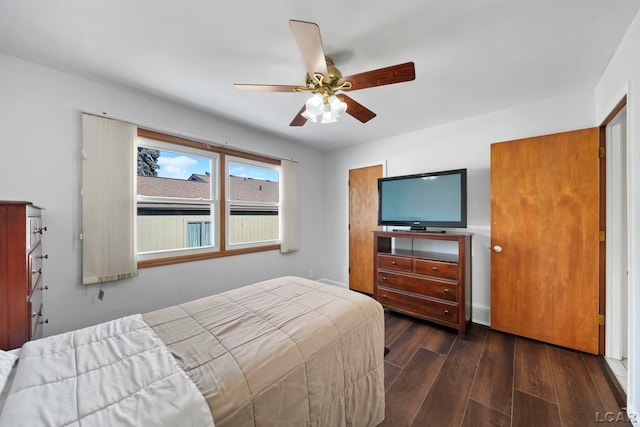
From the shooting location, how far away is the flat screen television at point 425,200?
8.55ft

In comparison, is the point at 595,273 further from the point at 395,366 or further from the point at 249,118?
the point at 249,118

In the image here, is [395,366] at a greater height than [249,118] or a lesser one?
lesser

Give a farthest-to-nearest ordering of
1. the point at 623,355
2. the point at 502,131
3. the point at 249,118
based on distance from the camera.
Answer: the point at 249,118, the point at 502,131, the point at 623,355

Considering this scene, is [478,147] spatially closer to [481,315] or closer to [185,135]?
[481,315]

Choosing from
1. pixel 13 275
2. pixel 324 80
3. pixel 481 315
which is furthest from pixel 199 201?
pixel 481 315

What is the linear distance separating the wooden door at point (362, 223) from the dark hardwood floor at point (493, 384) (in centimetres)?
139

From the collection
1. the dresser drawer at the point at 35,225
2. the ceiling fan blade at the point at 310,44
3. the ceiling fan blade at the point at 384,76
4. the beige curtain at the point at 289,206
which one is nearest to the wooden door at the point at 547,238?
the ceiling fan blade at the point at 384,76

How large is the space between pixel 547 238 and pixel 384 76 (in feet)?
7.09

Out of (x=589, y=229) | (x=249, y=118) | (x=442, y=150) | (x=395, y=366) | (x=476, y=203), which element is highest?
(x=249, y=118)

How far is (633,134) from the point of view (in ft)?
4.76

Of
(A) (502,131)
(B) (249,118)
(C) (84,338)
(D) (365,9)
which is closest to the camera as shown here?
(C) (84,338)

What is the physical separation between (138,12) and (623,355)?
13.9 ft

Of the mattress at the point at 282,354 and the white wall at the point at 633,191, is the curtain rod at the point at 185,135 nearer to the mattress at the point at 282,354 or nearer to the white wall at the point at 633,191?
the mattress at the point at 282,354

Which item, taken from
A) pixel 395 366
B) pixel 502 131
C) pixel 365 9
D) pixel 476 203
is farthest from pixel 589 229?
pixel 365 9
